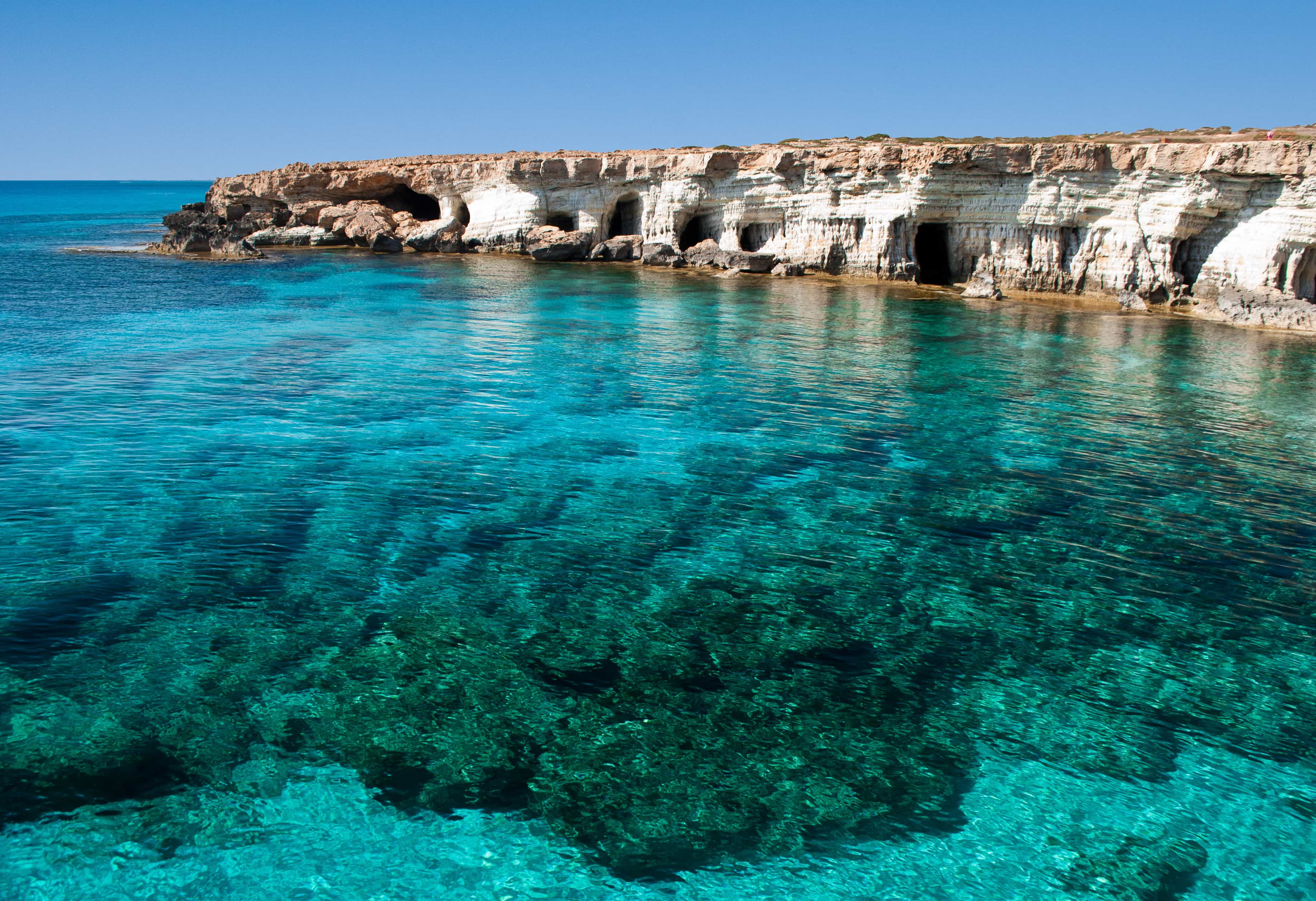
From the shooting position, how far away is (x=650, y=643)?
8.86 meters

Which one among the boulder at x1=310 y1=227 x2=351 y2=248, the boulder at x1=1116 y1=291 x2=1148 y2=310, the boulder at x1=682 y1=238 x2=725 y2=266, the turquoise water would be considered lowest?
the turquoise water

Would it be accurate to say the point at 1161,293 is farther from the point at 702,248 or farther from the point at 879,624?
the point at 879,624

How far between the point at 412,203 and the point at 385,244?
948cm

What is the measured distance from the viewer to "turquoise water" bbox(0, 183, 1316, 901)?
20.7ft

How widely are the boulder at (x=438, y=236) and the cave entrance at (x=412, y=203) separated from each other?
6.99 metres

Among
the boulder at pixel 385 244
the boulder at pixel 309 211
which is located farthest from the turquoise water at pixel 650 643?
the boulder at pixel 309 211

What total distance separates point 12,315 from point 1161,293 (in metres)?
38.8

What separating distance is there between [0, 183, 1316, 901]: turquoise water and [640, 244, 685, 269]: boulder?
25845 millimetres

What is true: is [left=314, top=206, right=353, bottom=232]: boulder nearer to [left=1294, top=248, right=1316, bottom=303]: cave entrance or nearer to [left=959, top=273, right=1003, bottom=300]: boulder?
[left=959, top=273, right=1003, bottom=300]: boulder

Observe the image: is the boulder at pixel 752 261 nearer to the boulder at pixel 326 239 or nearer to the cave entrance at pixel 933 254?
the cave entrance at pixel 933 254

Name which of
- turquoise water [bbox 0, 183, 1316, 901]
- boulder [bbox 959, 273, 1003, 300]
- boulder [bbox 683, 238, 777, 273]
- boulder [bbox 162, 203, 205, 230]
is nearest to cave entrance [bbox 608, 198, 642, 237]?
boulder [bbox 683, 238, 777, 273]

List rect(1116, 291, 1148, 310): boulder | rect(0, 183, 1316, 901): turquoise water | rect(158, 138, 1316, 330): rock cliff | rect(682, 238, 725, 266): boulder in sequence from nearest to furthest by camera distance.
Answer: rect(0, 183, 1316, 901): turquoise water → rect(158, 138, 1316, 330): rock cliff → rect(1116, 291, 1148, 310): boulder → rect(682, 238, 725, 266): boulder

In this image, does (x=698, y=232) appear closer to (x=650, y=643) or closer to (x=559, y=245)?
(x=559, y=245)

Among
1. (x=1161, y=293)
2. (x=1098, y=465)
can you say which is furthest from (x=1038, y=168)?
(x=1098, y=465)
